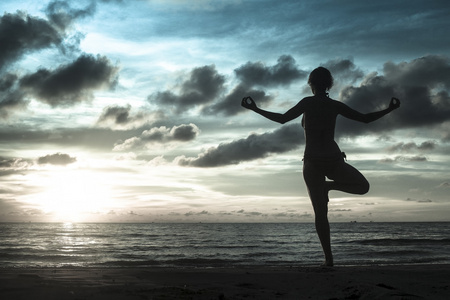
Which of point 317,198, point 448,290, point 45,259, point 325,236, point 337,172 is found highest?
point 337,172

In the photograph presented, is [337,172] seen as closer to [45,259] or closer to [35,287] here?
[35,287]

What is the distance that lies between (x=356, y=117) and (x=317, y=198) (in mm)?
1250

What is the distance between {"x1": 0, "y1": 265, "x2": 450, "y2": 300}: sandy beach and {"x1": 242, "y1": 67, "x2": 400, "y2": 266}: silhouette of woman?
97cm

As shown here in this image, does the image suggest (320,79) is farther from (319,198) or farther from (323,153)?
(319,198)

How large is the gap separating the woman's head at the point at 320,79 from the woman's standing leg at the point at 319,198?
1.10 meters

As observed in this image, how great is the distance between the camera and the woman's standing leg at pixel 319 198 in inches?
223

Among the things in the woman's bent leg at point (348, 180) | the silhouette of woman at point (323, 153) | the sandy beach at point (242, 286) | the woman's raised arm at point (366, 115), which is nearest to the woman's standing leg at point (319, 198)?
the silhouette of woman at point (323, 153)

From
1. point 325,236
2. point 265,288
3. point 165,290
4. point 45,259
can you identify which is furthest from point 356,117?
point 45,259

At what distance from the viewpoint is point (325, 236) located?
5.71m

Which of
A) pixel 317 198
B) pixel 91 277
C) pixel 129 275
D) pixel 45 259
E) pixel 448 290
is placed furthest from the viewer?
pixel 45 259

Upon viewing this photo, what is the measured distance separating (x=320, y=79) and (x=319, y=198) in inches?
67.0

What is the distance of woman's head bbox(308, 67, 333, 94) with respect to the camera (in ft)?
19.1

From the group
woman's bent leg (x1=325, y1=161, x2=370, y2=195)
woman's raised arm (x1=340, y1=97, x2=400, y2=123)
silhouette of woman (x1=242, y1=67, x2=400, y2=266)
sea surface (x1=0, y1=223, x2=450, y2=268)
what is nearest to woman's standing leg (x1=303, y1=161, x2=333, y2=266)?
silhouette of woman (x1=242, y1=67, x2=400, y2=266)

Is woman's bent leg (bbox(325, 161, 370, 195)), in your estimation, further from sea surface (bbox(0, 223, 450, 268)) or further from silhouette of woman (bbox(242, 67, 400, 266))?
sea surface (bbox(0, 223, 450, 268))
